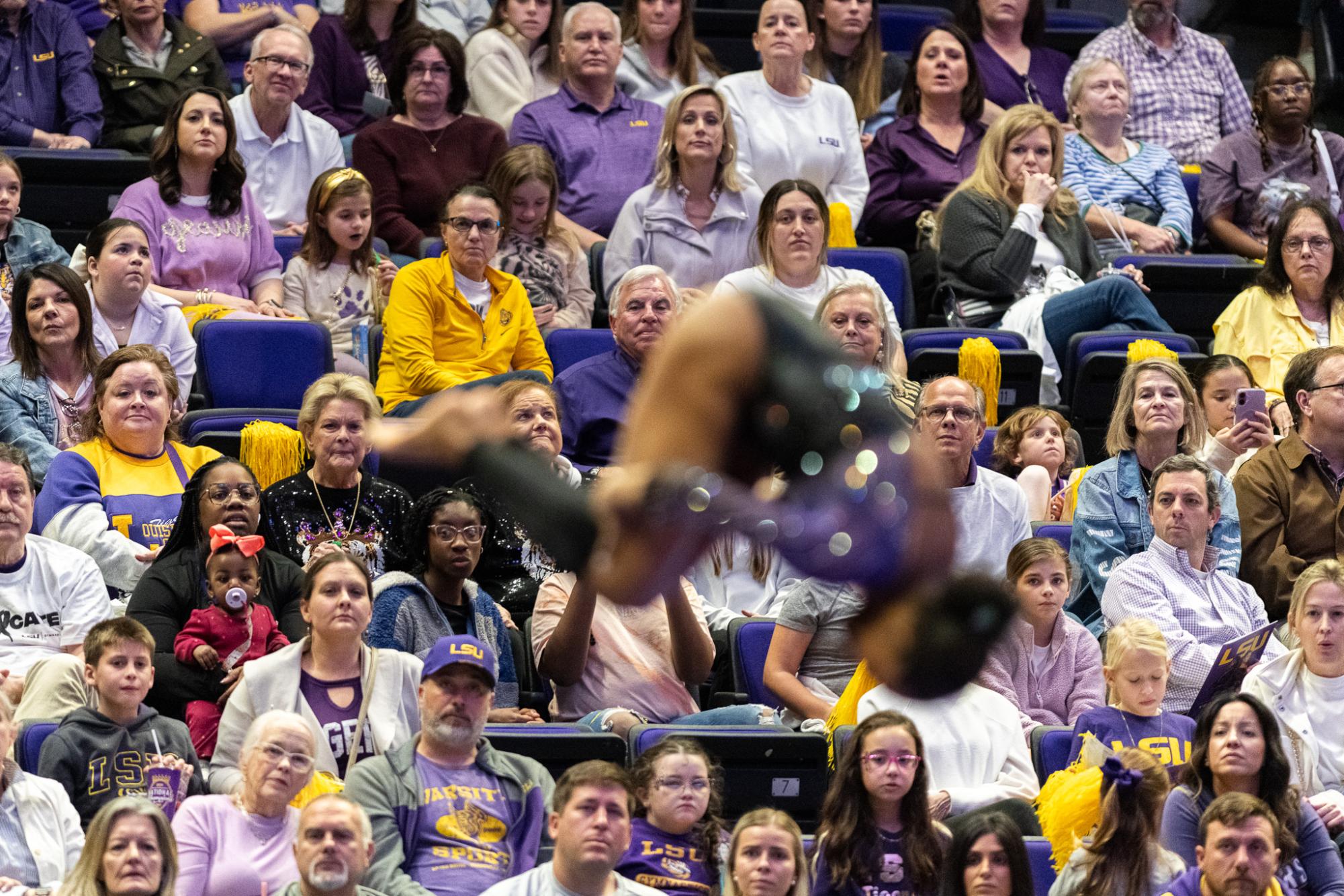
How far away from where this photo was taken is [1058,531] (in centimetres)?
620

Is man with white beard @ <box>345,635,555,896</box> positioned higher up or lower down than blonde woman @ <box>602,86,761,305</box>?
lower down

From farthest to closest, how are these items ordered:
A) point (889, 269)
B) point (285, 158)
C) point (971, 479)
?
A: point (285, 158) < point (889, 269) < point (971, 479)

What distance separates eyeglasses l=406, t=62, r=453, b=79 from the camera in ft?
25.0

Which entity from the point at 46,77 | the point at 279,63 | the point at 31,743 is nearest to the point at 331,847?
the point at 31,743

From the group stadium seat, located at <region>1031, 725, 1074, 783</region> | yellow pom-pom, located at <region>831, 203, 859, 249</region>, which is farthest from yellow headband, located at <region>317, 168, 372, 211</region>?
stadium seat, located at <region>1031, 725, 1074, 783</region>

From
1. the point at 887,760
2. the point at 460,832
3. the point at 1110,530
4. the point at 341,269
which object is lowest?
the point at 460,832

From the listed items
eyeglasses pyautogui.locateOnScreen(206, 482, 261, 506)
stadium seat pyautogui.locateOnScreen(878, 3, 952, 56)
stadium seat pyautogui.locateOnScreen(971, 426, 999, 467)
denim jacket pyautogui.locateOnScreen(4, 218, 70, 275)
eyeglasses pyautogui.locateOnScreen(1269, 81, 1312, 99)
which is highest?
stadium seat pyautogui.locateOnScreen(878, 3, 952, 56)

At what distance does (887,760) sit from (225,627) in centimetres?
177

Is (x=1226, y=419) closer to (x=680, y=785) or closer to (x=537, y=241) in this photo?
(x=537, y=241)

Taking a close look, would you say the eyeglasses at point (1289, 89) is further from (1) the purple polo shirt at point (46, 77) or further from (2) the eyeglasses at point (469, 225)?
(1) the purple polo shirt at point (46, 77)

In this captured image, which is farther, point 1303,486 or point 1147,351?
point 1147,351

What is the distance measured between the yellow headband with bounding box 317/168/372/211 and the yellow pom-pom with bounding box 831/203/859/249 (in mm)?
1840

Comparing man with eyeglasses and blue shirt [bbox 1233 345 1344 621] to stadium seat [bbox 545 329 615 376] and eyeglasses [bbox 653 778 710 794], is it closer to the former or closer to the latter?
stadium seat [bbox 545 329 615 376]

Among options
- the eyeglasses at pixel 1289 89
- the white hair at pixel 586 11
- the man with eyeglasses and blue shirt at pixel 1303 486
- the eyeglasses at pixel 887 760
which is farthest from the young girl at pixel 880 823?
the eyeglasses at pixel 1289 89
